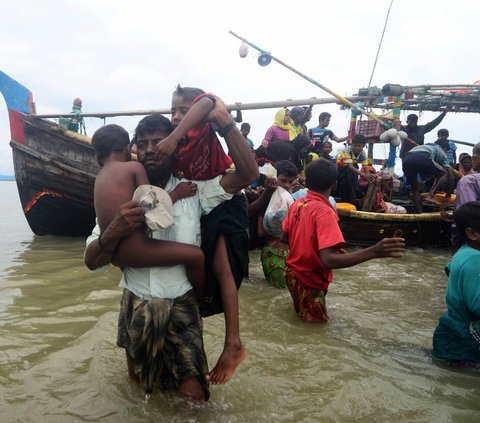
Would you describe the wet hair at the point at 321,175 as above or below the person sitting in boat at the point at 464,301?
above

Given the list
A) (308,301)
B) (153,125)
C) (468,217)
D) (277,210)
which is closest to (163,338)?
(153,125)

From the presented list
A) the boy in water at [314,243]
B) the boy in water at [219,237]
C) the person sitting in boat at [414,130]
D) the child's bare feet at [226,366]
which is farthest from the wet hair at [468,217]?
the person sitting in boat at [414,130]

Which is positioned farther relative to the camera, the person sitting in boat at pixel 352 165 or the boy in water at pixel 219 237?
the person sitting in boat at pixel 352 165

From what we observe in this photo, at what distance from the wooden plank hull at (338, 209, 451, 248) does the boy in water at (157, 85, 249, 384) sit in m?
4.73

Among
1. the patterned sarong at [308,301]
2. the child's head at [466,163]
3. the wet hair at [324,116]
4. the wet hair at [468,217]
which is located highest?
the wet hair at [324,116]

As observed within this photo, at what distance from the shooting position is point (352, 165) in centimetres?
703

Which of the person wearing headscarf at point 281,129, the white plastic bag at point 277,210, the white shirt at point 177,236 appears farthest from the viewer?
the person wearing headscarf at point 281,129

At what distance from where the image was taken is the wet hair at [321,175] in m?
3.05

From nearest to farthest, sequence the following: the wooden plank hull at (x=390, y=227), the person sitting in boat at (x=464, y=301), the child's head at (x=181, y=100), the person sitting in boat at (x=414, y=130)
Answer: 1. the child's head at (x=181, y=100)
2. the person sitting in boat at (x=464, y=301)
3. the wooden plank hull at (x=390, y=227)
4. the person sitting in boat at (x=414, y=130)

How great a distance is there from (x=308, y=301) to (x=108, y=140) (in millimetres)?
2112

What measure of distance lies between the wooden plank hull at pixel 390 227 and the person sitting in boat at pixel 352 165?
2.81 feet

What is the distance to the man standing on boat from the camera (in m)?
1.77

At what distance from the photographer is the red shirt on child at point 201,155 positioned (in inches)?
71.3

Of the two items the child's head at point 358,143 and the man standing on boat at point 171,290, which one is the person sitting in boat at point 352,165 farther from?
the man standing on boat at point 171,290
